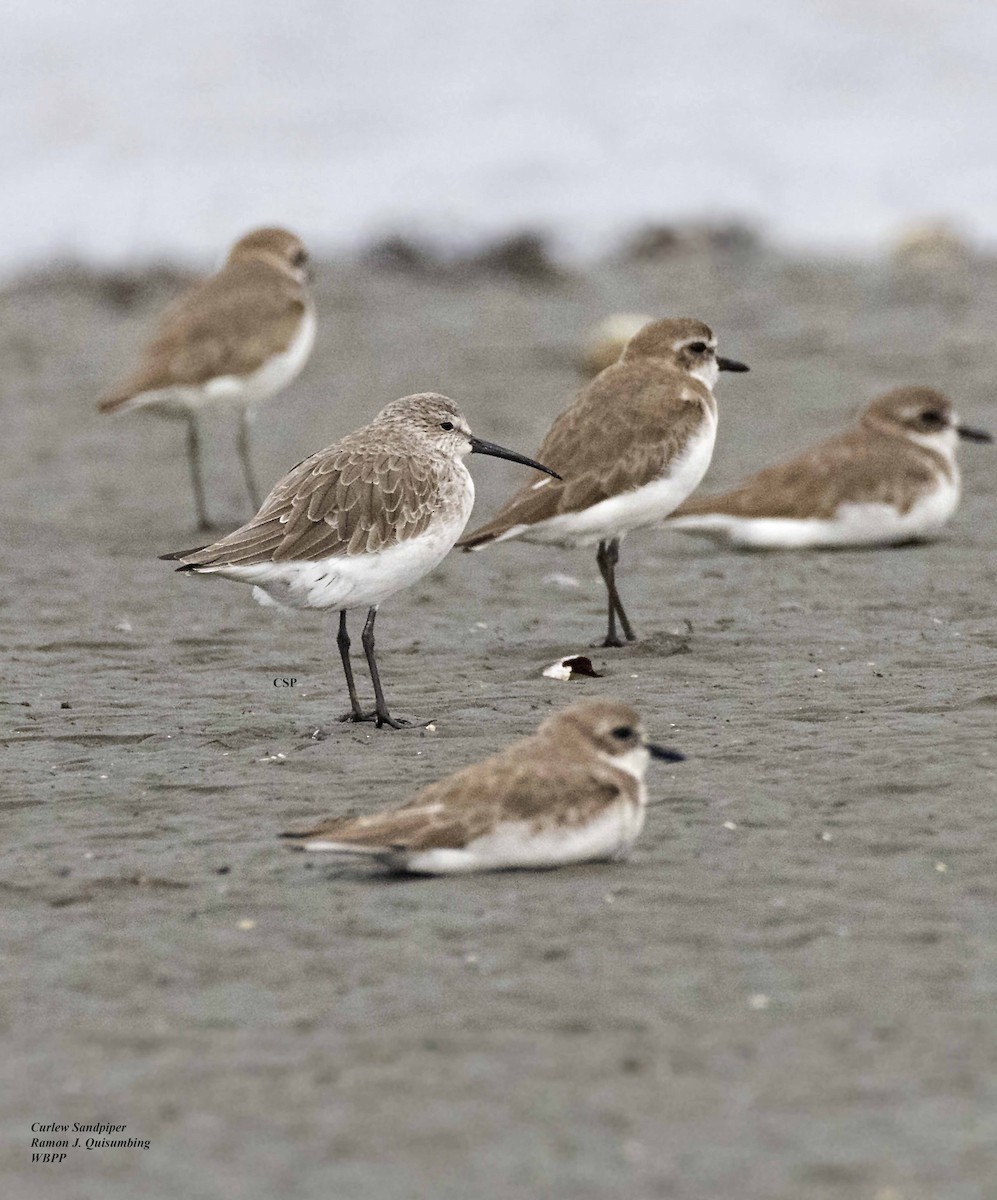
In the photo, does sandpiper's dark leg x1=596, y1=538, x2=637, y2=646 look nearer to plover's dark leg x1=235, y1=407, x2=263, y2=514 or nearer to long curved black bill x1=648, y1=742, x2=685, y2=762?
long curved black bill x1=648, y1=742, x2=685, y2=762

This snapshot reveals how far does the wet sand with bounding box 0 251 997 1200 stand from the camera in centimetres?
402

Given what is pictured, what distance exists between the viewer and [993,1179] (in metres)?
3.79

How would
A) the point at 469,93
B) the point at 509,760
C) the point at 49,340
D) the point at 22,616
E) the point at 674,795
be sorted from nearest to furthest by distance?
the point at 509,760 → the point at 674,795 → the point at 22,616 → the point at 49,340 → the point at 469,93

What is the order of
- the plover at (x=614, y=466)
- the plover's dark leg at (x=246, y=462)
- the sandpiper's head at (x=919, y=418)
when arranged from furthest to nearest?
the plover's dark leg at (x=246, y=462) → the sandpiper's head at (x=919, y=418) → the plover at (x=614, y=466)

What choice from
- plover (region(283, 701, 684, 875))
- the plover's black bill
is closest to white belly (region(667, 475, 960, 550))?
the plover's black bill

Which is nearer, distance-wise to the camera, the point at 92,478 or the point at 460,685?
the point at 460,685

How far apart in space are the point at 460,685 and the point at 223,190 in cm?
2182

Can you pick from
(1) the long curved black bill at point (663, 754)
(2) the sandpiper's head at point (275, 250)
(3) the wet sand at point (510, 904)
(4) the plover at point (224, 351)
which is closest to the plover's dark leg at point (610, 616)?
(3) the wet sand at point (510, 904)

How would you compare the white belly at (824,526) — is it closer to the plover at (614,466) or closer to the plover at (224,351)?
the plover at (614,466)

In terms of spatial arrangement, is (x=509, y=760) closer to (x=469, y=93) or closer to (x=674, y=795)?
(x=674, y=795)

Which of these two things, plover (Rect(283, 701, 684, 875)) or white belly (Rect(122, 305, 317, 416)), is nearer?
Result: plover (Rect(283, 701, 684, 875))

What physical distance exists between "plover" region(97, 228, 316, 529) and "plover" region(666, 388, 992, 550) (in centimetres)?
317

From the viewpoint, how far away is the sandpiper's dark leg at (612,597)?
8.90m

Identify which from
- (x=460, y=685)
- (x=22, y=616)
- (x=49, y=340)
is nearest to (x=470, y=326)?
(x=49, y=340)
